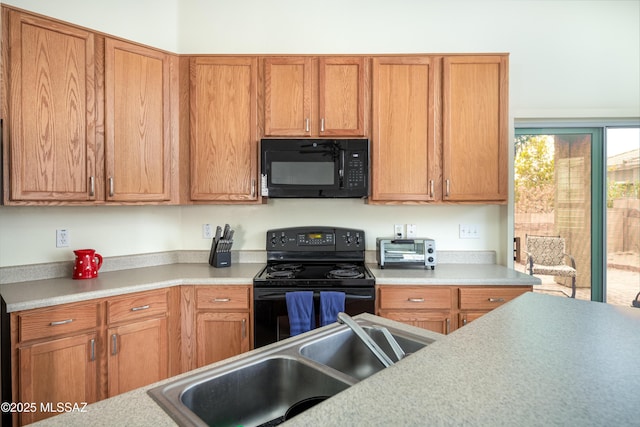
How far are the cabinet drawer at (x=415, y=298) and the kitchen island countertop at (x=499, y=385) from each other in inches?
55.3

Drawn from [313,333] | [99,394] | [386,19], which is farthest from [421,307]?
[386,19]

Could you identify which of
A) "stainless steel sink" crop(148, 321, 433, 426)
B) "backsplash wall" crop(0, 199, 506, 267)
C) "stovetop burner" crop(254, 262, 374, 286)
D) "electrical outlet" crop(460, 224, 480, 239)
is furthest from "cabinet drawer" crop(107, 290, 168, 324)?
"electrical outlet" crop(460, 224, 480, 239)

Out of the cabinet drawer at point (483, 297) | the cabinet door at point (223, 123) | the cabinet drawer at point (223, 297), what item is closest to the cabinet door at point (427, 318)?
the cabinet drawer at point (483, 297)

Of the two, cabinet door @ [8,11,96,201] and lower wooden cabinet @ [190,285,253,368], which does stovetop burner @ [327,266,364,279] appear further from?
cabinet door @ [8,11,96,201]

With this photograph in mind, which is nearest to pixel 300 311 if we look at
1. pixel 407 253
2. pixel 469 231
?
pixel 407 253

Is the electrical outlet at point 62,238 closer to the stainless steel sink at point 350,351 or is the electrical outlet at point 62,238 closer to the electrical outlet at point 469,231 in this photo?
the stainless steel sink at point 350,351

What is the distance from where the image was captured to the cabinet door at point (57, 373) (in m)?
1.75

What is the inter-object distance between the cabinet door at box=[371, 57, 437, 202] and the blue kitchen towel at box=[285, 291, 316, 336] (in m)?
0.90

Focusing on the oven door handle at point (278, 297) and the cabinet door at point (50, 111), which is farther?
the oven door handle at point (278, 297)

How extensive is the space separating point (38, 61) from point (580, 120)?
3.76 m

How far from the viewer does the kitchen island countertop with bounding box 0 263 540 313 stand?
73.9 inches

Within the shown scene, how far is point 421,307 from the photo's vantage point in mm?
2311

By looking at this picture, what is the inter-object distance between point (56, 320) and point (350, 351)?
1.61 m

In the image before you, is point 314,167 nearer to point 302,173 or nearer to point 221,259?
point 302,173
